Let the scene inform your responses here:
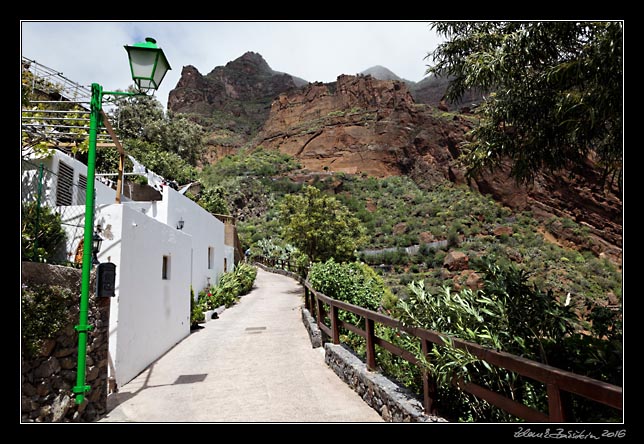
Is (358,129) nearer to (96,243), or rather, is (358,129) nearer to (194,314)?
(194,314)

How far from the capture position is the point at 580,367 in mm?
3369

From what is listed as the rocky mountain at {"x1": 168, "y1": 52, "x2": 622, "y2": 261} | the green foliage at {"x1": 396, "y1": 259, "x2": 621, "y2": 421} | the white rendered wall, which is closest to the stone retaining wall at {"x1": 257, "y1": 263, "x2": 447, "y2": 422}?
the green foliage at {"x1": 396, "y1": 259, "x2": 621, "y2": 421}

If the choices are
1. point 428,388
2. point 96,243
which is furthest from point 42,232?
point 428,388

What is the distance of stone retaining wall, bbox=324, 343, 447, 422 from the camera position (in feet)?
12.5

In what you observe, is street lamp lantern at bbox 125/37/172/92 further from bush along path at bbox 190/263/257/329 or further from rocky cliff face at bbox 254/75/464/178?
rocky cliff face at bbox 254/75/464/178

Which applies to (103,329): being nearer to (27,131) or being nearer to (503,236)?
(27,131)

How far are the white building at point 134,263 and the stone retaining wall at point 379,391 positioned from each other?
3390 mm

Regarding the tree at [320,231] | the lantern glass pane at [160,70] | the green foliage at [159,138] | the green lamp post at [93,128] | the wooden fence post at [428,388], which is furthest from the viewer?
the green foliage at [159,138]

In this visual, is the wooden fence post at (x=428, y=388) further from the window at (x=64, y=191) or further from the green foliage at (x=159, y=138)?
the green foliage at (x=159, y=138)

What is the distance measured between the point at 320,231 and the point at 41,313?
1583cm

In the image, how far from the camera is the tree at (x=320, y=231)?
19375 millimetres

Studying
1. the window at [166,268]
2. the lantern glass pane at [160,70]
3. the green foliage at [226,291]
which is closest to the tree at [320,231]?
the green foliage at [226,291]

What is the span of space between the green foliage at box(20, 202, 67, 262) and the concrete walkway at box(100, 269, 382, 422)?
219 cm
